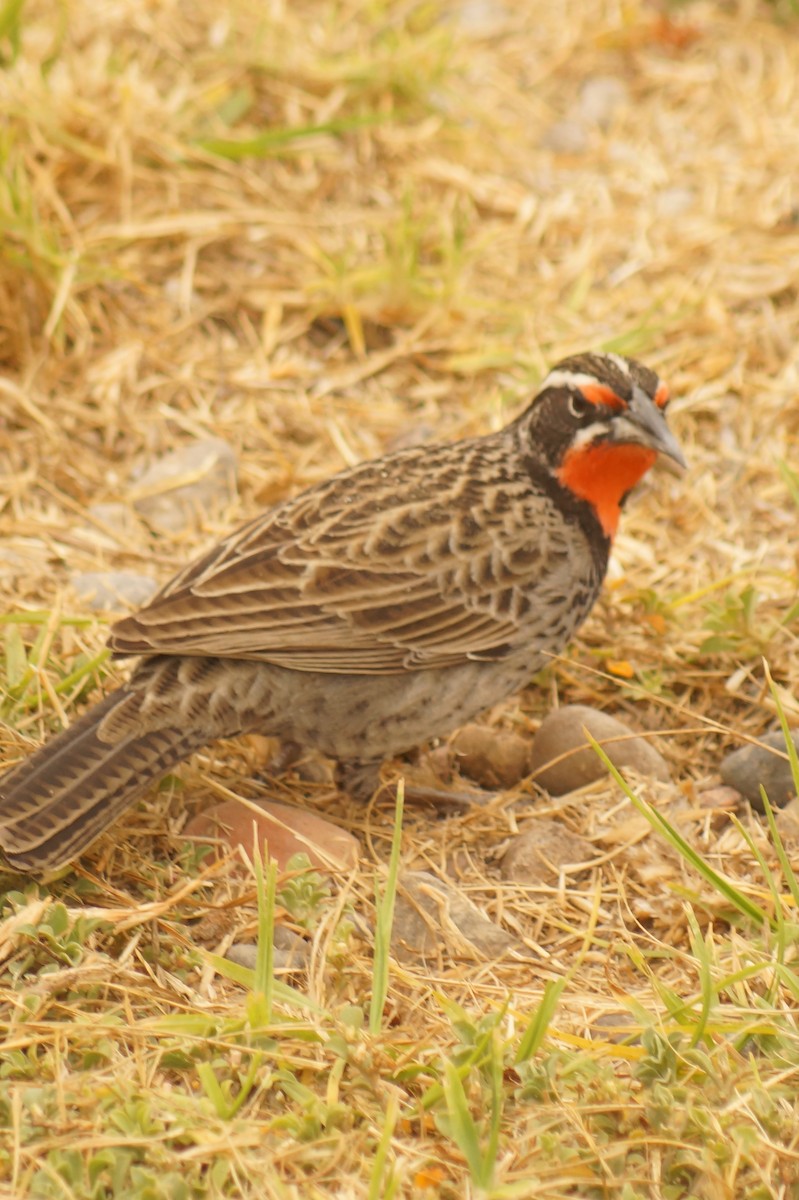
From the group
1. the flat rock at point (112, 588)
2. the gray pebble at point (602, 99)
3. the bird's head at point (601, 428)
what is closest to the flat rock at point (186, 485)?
the flat rock at point (112, 588)

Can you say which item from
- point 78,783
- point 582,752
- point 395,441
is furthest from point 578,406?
point 78,783

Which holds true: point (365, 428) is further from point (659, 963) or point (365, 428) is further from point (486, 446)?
point (659, 963)

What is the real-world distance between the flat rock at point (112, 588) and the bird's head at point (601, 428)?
141 cm

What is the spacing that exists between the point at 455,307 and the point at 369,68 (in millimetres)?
1587

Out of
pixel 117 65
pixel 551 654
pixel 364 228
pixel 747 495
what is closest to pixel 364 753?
pixel 551 654

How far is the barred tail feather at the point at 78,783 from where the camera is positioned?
3844 mm

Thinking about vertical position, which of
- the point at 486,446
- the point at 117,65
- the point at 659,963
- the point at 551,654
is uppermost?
the point at 117,65

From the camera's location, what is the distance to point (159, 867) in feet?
13.4

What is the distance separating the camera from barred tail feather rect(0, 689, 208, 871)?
151 inches

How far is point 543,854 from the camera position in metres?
4.36

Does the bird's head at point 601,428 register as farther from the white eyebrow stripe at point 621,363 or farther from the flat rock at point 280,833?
the flat rock at point 280,833

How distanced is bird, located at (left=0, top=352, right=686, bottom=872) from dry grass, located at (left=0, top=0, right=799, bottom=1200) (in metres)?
0.27

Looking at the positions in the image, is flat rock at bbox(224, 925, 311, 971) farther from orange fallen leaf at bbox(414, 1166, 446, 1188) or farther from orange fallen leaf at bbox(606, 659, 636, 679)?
orange fallen leaf at bbox(606, 659, 636, 679)

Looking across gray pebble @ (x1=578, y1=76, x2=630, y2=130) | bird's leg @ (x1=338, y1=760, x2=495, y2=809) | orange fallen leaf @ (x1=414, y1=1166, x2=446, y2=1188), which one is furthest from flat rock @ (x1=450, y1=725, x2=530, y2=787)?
gray pebble @ (x1=578, y1=76, x2=630, y2=130)
